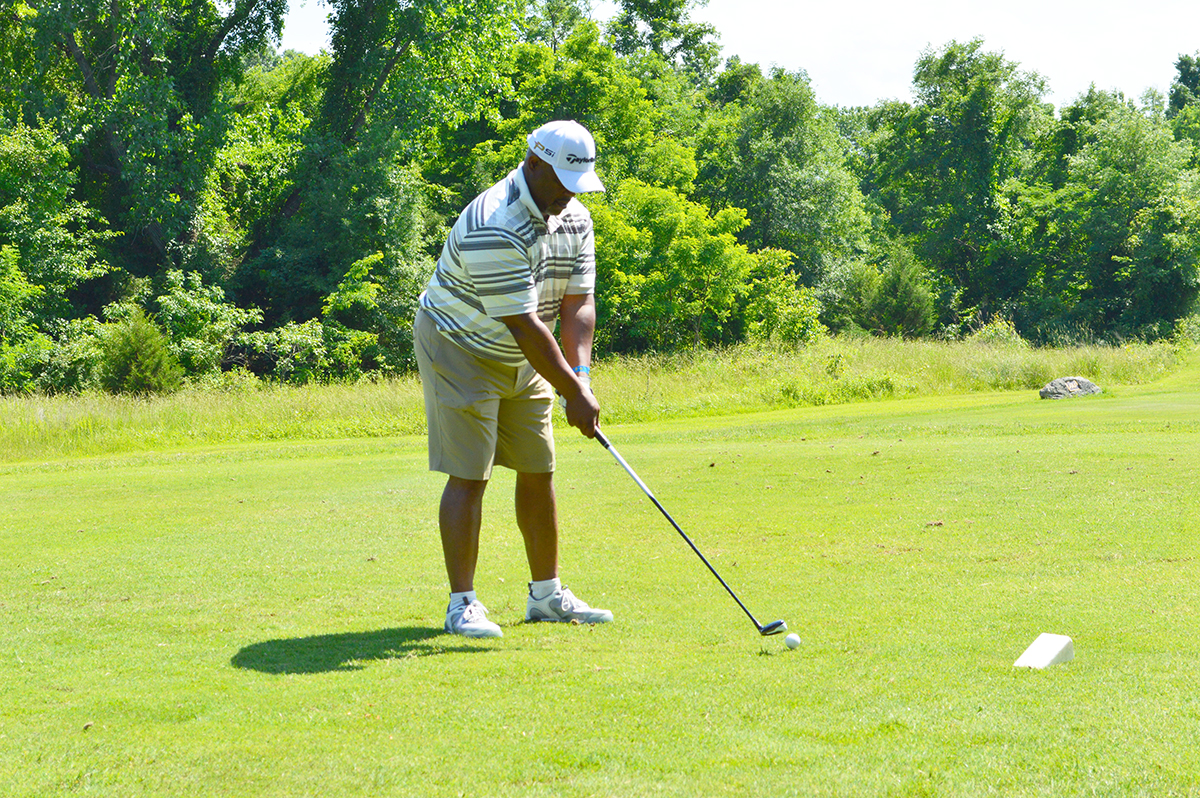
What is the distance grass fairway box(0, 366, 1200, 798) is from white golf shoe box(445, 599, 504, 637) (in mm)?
97

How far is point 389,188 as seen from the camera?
3350 cm

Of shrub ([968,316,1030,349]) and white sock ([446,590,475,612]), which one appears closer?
white sock ([446,590,475,612])

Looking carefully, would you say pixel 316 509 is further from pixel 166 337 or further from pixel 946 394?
pixel 166 337

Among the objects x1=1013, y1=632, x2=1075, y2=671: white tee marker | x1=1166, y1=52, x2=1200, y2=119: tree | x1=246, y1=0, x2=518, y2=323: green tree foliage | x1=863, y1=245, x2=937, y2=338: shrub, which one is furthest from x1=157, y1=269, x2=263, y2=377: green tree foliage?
x1=1166, y1=52, x2=1200, y2=119: tree

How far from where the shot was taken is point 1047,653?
340cm

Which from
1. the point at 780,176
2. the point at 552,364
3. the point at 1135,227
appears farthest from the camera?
the point at 1135,227

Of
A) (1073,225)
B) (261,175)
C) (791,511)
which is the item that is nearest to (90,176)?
(261,175)

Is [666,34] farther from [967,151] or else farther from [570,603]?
[570,603]

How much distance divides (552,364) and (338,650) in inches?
51.9

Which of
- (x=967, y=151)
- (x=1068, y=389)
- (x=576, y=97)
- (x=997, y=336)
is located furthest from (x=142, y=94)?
(x=967, y=151)

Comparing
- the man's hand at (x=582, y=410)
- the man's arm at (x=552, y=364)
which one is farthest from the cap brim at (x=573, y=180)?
the man's hand at (x=582, y=410)

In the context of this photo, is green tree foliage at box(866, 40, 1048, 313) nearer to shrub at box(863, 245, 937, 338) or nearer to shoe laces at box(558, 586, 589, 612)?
shrub at box(863, 245, 937, 338)

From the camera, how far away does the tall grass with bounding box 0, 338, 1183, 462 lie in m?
18.4

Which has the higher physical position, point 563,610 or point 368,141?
point 368,141
